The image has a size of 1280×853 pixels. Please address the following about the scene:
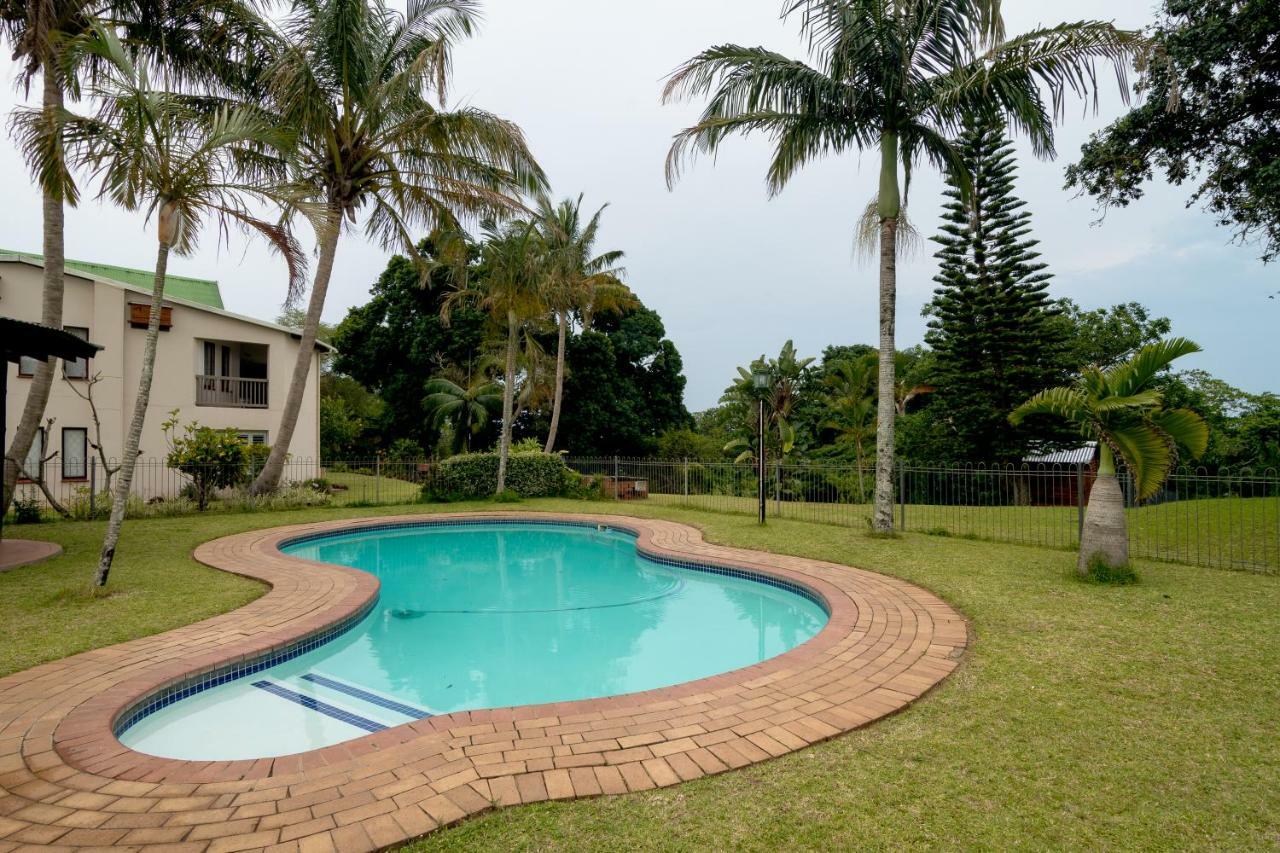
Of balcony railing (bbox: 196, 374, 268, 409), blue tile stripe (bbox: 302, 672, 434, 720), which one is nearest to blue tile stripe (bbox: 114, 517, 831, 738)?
blue tile stripe (bbox: 302, 672, 434, 720)

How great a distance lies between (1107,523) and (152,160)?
996cm

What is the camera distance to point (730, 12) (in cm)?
1197

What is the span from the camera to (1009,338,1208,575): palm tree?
6.28 m

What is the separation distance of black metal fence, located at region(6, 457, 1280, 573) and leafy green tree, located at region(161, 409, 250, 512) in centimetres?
12

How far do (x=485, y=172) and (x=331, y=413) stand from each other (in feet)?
51.7

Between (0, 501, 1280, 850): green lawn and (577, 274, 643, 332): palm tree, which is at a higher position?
(577, 274, 643, 332): palm tree

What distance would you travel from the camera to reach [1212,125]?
1011cm

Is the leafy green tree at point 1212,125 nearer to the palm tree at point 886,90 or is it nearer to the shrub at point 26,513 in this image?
the palm tree at point 886,90

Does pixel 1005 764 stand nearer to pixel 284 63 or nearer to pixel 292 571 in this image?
pixel 292 571

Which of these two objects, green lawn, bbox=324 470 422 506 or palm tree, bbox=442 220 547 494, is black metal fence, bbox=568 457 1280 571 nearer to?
palm tree, bbox=442 220 547 494

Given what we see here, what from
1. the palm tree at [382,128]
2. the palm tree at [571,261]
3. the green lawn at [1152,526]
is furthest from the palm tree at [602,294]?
the green lawn at [1152,526]

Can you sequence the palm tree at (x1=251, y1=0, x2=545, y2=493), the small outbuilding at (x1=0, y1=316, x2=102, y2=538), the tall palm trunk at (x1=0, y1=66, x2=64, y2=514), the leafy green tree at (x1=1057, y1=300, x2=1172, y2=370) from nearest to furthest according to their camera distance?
the small outbuilding at (x1=0, y1=316, x2=102, y2=538) < the tall palm trunk at (x1=0, y1=66, x2=64, y2=514) < the palm tree at (x1=251, y1=0, x2=545, y2=493) < the leafy green tree at (x1=1057, y1=300, x2=1172, y2=370)

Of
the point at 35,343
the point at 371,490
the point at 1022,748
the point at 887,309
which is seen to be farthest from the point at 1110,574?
the point at 371,490

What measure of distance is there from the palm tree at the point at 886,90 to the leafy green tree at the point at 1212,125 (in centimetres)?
139
